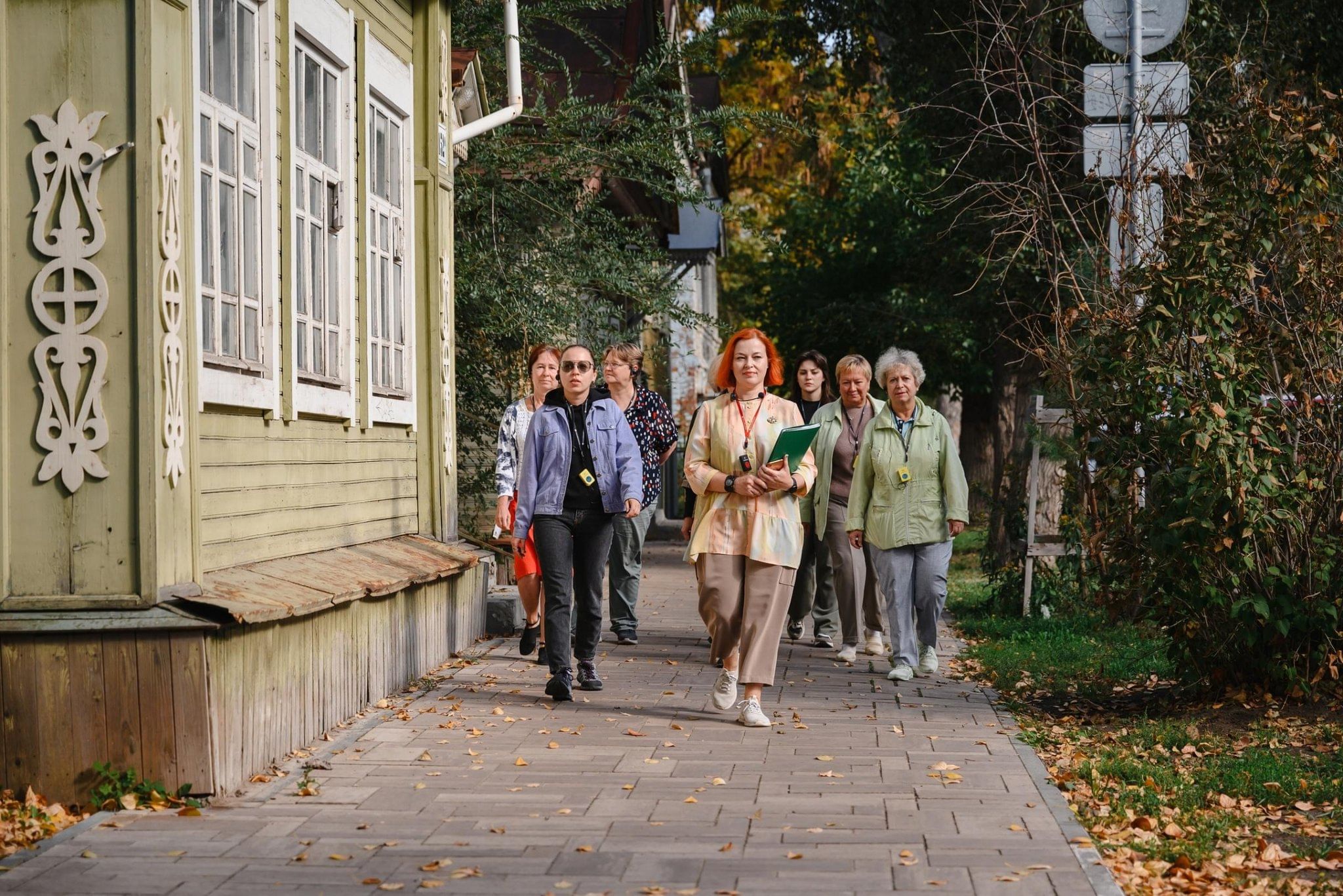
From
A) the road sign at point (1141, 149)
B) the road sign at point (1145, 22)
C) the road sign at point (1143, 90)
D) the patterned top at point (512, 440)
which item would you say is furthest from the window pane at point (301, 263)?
the road sign at point (1145, 22)

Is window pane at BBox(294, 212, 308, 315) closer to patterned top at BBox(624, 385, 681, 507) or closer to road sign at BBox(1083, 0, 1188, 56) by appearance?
patterned top at BBox(624, 385, 681, 507)

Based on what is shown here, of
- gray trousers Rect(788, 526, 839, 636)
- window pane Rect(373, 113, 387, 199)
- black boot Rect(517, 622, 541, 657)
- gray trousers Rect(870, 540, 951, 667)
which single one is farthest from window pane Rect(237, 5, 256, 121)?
gray trousers Rect(788, 526, 839, 636)

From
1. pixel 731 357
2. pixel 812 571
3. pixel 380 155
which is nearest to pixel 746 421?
pixel 731 357

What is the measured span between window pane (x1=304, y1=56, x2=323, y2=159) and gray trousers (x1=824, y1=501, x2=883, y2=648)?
3.94 metres

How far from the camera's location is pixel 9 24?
6199mm

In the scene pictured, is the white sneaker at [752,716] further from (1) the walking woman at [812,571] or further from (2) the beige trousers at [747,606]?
(1) the walking woman at [812,571]

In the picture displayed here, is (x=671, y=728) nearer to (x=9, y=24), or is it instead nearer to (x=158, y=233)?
(x=158, y=233)

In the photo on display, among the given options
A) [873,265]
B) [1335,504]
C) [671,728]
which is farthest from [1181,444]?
[873,265]

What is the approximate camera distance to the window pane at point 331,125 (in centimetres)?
923

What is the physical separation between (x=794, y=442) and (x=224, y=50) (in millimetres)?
3145

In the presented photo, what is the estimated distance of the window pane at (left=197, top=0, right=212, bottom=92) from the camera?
7.13 meters

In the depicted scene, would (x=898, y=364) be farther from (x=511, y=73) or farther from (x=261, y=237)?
(x=511, y=73)

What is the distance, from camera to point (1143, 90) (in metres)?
9.37

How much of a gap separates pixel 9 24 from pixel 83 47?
28 cm
